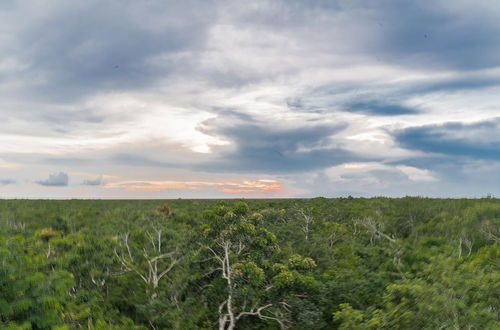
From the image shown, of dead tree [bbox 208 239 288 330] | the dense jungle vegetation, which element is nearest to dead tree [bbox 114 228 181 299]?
the dense jungle vegetation

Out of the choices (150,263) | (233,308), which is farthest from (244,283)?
(150,263)

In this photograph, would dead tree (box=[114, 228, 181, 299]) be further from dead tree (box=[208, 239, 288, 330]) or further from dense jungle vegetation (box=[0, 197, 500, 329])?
dead tree (box=[208, 239, 288, 330])

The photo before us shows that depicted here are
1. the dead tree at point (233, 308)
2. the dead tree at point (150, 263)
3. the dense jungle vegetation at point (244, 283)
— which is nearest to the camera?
the dense jungle vegetation at point (244, 283)

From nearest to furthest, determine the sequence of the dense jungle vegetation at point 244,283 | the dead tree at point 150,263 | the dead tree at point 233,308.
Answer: the dense jungle vegetation at point 244,283, the dead tree at point 233,308, the dead tree at point 150,263

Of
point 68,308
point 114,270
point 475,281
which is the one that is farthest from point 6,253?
point 114,270

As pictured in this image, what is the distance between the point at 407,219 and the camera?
177 feet

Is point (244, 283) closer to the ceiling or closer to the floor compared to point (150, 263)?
closer to the floor

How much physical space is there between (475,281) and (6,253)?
16.6 m

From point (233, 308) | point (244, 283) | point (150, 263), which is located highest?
point (150, 263)

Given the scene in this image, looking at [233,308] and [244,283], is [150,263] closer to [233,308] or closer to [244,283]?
[233,308]

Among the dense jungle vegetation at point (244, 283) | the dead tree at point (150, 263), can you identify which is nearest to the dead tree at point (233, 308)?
the dense jungle vegetation at point (244, 283)

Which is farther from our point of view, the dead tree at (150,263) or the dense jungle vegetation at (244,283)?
the dead tree at (150,263)

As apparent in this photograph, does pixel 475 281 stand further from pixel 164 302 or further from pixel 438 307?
pixel 164 302

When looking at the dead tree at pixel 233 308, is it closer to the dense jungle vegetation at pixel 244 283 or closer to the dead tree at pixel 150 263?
the dense jungle vegetation at pixel 244 283
